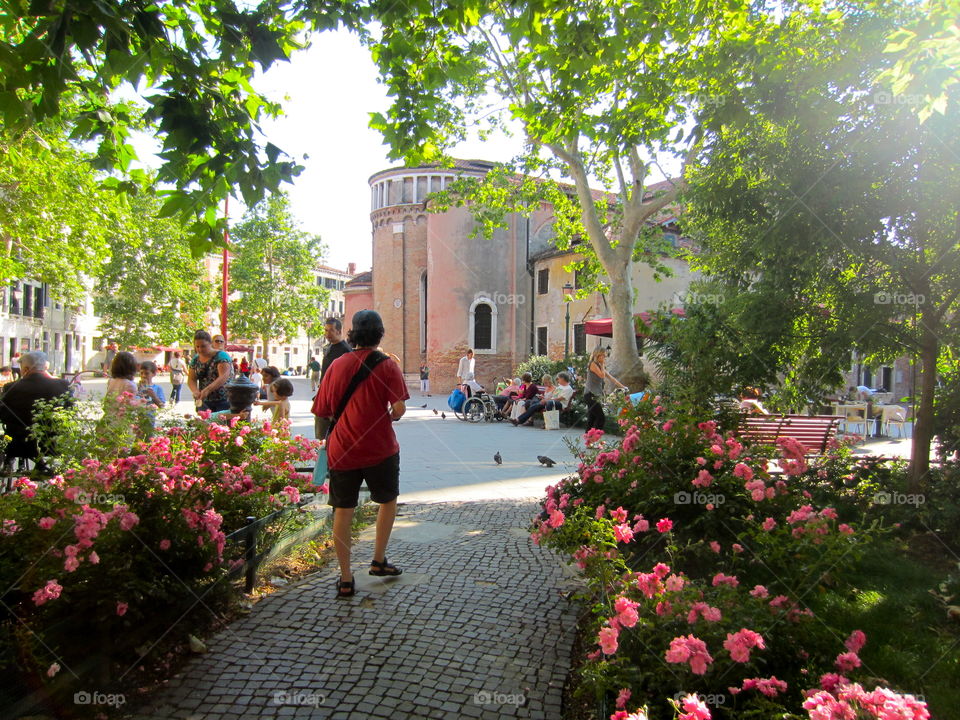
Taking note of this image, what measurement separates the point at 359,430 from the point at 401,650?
1434 millimetres

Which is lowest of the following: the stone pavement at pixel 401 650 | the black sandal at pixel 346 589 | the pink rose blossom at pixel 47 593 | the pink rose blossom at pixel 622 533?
the stone pavement at pixel 401 650

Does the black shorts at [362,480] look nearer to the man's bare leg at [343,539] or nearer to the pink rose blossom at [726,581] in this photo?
the man's bare leg at [343,539]

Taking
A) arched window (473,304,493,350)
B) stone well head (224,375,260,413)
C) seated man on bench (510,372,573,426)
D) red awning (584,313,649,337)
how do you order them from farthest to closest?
A: arched window (473,304,493,350) → red awning (584,313,649,337) → seated man on bench (510,372,573,426) → stone well head (224,375,260,413)

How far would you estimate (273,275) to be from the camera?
5259 centimetres

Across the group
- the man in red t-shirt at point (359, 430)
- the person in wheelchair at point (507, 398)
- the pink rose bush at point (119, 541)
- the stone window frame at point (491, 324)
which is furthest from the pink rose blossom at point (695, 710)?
the stone window frame at point (491, 324)

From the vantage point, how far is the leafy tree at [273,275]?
168 feet

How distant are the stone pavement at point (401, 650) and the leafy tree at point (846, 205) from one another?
12.4 ft

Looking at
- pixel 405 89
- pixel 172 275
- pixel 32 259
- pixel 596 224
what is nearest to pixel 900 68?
pixel 405 89

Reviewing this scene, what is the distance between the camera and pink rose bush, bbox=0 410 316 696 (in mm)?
2805

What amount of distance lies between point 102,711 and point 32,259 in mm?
26519

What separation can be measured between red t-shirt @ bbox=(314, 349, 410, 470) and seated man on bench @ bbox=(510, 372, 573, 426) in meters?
12.5

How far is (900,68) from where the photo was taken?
10.9ft

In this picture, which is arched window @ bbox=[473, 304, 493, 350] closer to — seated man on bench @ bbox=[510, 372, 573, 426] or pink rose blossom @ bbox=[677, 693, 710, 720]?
seated man on bench @ bbox=[510, 372, 573, 426]

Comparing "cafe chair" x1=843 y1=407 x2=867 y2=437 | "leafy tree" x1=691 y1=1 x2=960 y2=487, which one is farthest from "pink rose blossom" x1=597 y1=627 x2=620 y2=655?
"cafe chair" x1=843 y1=407 x2=867 y2=437
